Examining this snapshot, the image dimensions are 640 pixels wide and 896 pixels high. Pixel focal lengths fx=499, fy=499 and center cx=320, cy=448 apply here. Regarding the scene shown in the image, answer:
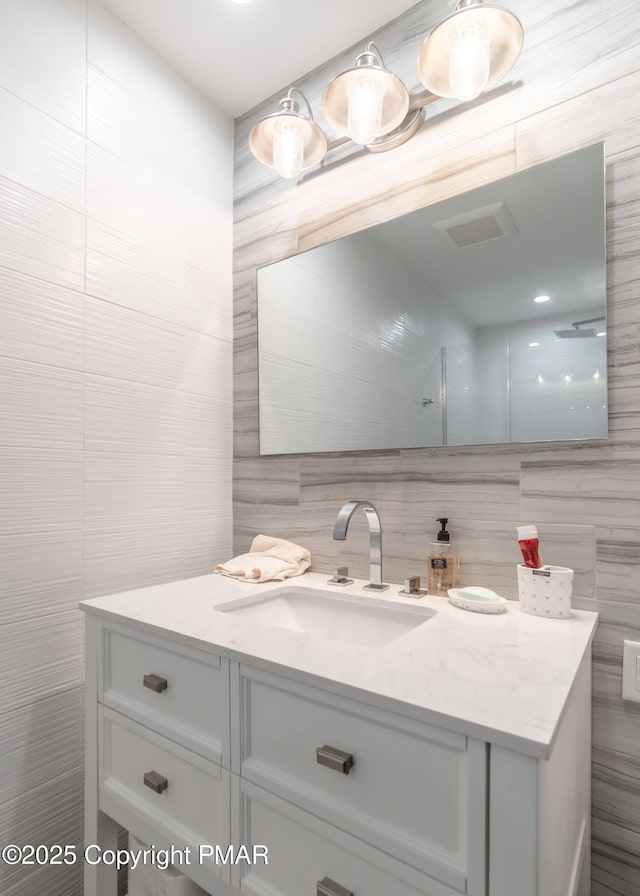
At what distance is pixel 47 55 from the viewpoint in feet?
3.98

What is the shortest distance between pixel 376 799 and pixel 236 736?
26 centimetres

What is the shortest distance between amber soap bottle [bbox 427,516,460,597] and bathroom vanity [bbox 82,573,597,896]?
77mm

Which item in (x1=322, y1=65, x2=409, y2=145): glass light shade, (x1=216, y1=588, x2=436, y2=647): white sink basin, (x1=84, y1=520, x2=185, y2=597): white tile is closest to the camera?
(x1=216, y1=588, x2=436, y2=647): white sink basin

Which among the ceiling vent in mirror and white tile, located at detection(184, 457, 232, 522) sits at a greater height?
the ceiling vent in mirror

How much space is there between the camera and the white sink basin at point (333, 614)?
42.9 inches

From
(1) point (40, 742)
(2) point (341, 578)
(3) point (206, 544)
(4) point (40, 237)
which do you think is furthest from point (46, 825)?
A: (4) point (40, 237)

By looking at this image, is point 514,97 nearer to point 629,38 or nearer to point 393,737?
point 629,38

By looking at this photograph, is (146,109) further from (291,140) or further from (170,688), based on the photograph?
(170,688)

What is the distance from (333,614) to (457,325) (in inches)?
29.8

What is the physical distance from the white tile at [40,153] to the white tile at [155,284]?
9 cm

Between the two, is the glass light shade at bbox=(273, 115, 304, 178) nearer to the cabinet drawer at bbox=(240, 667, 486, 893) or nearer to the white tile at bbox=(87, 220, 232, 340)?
the white tile at bbox=(87, 220, 232, 340)

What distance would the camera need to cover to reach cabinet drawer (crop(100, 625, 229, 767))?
0.86m

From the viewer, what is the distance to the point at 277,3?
131 cm

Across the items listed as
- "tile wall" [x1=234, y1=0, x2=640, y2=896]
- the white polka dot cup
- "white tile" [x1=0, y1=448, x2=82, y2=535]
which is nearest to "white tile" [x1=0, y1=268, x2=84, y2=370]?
"white tile" [x1=0, y1=448, x2=82, y2=535]
